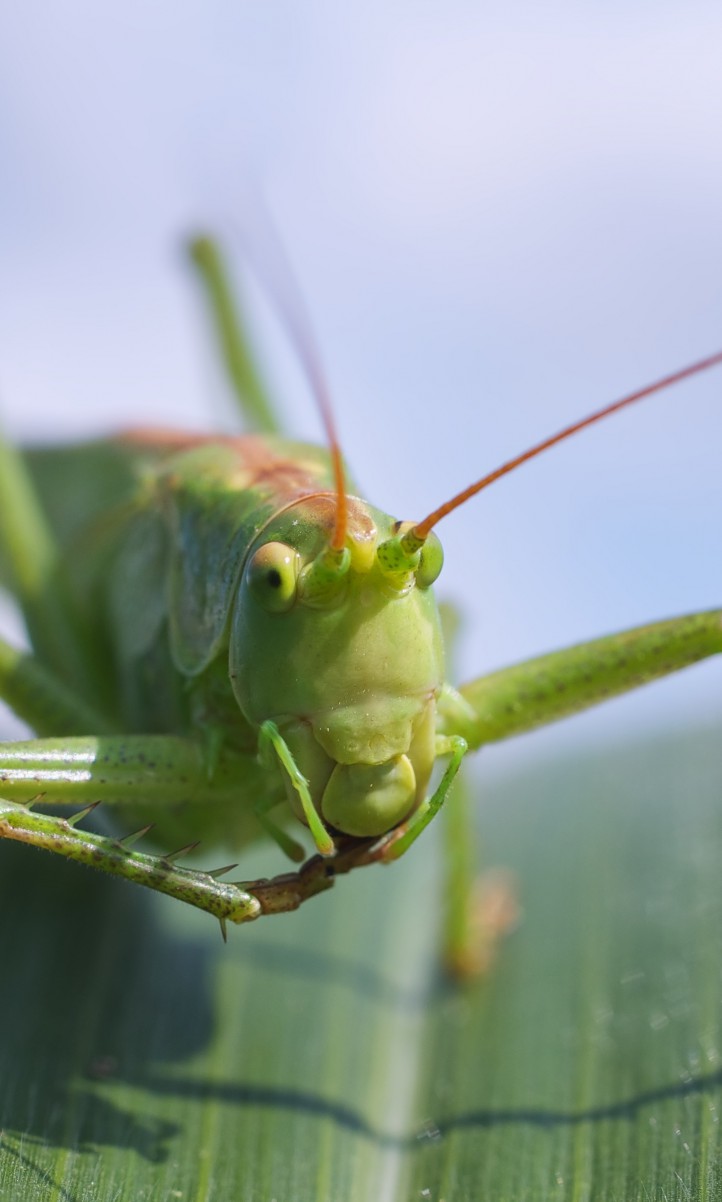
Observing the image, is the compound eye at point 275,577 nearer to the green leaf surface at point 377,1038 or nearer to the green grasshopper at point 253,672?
the green grasshopper at point 253,672

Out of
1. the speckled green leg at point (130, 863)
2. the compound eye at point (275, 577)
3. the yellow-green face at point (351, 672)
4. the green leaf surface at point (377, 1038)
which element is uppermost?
the compound eye at point (275, 577)

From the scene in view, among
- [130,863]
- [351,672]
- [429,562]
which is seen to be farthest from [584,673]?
[130,863]

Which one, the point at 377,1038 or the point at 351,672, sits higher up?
the point at 351,672

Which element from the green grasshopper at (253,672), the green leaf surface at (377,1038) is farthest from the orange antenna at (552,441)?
the green leaf surface at (377,1038)

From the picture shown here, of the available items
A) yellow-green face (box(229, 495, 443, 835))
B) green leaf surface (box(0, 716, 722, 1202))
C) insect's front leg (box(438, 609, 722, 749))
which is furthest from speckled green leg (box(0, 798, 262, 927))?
insect's front leg (box(438, 609, 722, 749))

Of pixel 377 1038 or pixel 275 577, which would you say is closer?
pixel 275 577

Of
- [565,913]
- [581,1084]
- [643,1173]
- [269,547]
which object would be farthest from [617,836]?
[269,547]

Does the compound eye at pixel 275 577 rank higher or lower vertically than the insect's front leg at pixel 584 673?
higher

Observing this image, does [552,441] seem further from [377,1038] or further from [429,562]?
[377,1038]
